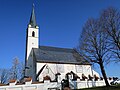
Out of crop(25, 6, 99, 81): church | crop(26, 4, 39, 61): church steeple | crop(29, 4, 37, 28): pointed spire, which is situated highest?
crop(29, 4, 37, 28): pointed spire

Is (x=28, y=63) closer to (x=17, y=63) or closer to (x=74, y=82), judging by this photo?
(x=17, y=63)

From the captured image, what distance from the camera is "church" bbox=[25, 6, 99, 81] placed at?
36.9m

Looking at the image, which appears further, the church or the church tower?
the church tower

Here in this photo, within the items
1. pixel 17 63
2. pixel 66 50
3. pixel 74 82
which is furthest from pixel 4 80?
pixel 74 82

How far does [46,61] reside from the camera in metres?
38.0

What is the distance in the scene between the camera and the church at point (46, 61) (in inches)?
1452

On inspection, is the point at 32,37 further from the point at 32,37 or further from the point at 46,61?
the point at 46,61

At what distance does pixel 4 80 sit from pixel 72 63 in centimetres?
3101

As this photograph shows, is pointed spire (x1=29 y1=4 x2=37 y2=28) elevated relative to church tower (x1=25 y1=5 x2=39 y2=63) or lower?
elevated

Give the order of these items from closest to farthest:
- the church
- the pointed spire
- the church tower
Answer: the church → the church tower → the pointed spire

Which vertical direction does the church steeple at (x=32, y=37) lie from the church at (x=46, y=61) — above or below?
above

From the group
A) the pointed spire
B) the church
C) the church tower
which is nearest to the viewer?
the church

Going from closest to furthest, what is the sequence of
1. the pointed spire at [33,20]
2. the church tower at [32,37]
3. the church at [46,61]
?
the church at [46,61]
the church tower at [32,37]
the pointed spire at [33,20]

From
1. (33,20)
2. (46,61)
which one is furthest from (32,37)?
(46,61)
